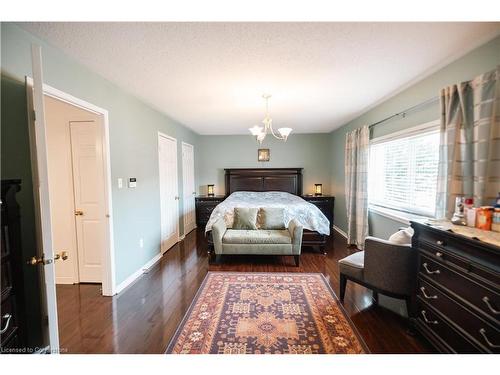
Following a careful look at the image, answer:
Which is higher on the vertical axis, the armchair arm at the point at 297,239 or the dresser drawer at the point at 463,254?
the dresser drawer at the point at 463,254

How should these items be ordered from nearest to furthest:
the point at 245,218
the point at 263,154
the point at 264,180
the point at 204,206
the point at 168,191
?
the point at 245,218 < the point at 168,191 < the point at 204,206 < the point at 264,180 < the point at 263,154

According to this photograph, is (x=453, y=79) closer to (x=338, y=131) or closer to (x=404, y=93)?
(x=404, y=93)

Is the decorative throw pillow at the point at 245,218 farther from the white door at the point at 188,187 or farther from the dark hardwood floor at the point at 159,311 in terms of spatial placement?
the white door at the point at 188,187

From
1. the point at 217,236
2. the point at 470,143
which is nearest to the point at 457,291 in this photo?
the point at 470,143

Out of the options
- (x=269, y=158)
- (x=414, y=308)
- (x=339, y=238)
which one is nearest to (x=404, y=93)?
(x=414, y=308)

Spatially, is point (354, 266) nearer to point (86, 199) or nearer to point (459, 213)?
point (459, 213)

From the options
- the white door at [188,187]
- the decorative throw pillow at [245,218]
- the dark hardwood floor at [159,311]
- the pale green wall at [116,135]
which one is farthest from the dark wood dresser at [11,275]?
the white door at [188,187]

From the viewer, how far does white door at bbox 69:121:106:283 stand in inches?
106

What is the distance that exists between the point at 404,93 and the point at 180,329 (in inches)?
142

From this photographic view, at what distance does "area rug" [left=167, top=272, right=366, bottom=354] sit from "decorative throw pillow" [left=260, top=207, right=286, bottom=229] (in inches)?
39.0

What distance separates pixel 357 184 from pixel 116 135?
380 cm

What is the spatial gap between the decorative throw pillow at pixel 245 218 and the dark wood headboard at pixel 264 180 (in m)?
2.18

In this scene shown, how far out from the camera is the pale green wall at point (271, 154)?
5.87 m

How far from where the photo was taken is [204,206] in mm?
5637
